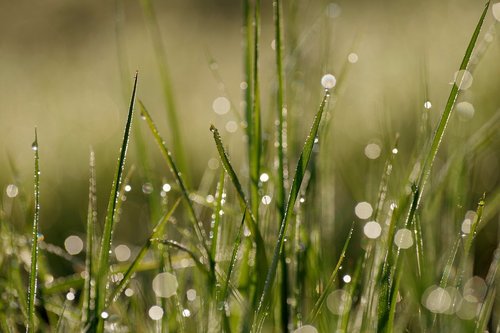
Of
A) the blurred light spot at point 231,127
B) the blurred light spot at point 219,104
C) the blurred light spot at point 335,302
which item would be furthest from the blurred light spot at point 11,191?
the blurred light spot at point 219,104

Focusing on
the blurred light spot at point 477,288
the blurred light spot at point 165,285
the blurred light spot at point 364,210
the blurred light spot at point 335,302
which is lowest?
the blurred light spot at point 477,288

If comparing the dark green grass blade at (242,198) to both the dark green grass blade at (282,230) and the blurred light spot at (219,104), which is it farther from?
the blurred light spot at (219,104)

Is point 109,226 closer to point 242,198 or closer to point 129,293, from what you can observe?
point 242,198

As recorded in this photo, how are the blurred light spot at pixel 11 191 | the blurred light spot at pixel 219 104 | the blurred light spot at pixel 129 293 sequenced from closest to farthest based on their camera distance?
the blurred light spot at pixel 129 293, the blurred light spot at pixel 11 191, the blurred light spot at pixel 219 104

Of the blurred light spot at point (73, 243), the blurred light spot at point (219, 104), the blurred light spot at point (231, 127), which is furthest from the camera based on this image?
the blurred light spot at point (219, 104)

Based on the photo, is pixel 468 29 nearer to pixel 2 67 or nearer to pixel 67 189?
pixel 67 189
